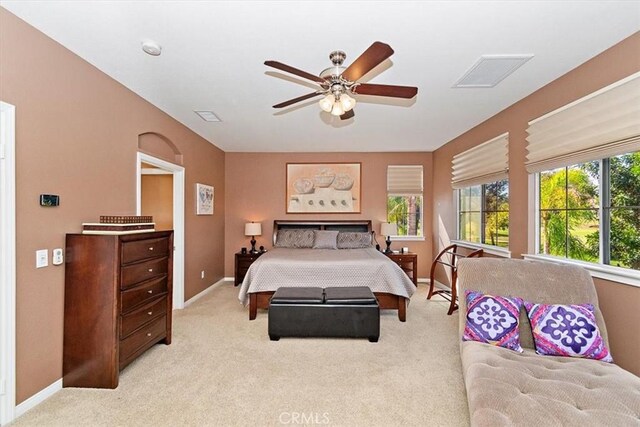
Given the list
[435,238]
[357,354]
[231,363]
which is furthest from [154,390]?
[435,238]

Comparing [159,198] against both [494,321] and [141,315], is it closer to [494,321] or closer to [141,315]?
[141,315]

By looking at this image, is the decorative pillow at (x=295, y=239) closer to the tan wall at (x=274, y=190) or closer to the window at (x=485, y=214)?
the tan wall at (x=274, y=190)

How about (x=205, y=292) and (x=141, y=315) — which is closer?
(x=141, y=315)

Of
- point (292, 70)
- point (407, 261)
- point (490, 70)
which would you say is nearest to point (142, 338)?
point (292, 70)

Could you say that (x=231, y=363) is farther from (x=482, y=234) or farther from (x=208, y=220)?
(x=482, y=234)

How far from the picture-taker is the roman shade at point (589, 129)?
88.4 inches

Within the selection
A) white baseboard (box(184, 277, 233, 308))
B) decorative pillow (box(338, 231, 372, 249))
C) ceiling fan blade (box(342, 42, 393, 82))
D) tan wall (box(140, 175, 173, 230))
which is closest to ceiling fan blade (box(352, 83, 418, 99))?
ceiling fan blade (box(342, 42, 393, 82))

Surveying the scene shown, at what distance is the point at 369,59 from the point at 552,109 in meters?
2.28

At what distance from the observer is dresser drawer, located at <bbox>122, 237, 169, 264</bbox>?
254 centimetres

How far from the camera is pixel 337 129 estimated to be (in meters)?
4.77

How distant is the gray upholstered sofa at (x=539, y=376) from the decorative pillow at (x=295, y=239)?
3437 millimetres

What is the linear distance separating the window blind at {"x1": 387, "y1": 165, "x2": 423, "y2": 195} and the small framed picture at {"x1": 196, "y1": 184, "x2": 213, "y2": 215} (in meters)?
3.59

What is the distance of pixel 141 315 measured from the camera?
2781 millimetres

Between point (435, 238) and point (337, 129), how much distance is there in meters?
3.10
